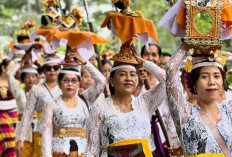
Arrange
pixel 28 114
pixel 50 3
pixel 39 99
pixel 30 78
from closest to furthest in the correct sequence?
pixel 28 114
pixel 39 99
pixel 50 3
pixel 30 78

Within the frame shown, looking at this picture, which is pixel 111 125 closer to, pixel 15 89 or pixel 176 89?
pixel 176 89

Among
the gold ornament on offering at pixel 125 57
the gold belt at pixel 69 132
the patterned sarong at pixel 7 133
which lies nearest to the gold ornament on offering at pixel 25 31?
the patterned sarong at pixel 7 133

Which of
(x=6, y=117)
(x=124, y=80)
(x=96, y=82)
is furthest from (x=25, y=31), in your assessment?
(x=124, y=80)

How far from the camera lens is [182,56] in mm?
4934

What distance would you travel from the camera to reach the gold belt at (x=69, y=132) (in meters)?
7.88

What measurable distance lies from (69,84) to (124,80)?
187cm

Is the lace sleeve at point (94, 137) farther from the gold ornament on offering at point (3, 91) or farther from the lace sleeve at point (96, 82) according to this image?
the gold ornament on offering at point (3, 91)

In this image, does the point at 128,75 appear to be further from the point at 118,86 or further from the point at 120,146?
the point at 120,146

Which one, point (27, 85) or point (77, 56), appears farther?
point (27, 85)

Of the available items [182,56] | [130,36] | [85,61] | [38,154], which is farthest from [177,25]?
[38,154]

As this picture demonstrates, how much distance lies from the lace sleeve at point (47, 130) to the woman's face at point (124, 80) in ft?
4.97

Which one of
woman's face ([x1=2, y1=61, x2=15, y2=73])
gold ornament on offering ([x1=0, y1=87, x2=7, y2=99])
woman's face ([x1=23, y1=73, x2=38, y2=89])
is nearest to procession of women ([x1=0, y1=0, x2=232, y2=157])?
woman's face ([x1=23, y1=73, x2=38, y2=89])

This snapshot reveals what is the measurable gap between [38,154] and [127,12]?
3494 mm

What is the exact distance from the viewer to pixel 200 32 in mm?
4895
